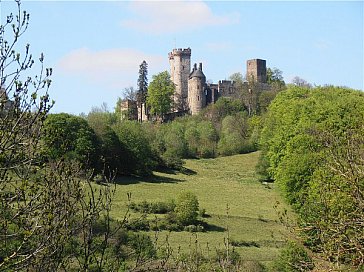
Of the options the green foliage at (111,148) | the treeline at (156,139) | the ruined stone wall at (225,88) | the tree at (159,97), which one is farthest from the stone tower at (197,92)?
the green foliage at (111,148)

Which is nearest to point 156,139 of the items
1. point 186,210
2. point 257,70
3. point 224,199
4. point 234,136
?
point 234,136

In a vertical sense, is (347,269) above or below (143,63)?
below

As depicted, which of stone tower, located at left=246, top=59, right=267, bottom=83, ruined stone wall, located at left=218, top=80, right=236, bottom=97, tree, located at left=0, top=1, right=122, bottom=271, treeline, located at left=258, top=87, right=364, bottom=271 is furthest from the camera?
stone tower, located at left=246, top=59, right=267, bottom=83

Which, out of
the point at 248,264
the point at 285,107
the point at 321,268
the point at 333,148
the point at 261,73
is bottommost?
the point at 248,264

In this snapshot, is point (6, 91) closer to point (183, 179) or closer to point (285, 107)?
point (285, 107)

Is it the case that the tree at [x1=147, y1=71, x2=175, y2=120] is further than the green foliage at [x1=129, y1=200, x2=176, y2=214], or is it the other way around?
the tree at [x1=147, y1=71, x2=175, y2=120]

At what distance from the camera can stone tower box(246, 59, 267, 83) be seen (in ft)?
349

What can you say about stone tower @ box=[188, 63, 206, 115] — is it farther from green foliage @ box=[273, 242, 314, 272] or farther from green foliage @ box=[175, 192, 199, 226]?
green foliage @ box=[273, 242, 314, 272]

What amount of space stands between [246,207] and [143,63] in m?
57.6

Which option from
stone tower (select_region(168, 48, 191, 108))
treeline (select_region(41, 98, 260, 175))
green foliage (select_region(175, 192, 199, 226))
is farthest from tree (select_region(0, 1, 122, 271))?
stone tower (select_region(168, 48, 191, 108))

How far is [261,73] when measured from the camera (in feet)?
352

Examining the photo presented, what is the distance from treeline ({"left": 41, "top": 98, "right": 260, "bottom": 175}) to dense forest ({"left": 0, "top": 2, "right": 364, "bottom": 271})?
0.47ft

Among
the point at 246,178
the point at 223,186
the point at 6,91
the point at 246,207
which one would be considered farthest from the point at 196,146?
the point at 6,91

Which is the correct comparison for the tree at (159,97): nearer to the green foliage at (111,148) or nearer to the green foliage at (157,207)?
the green foliage at (111,148)
